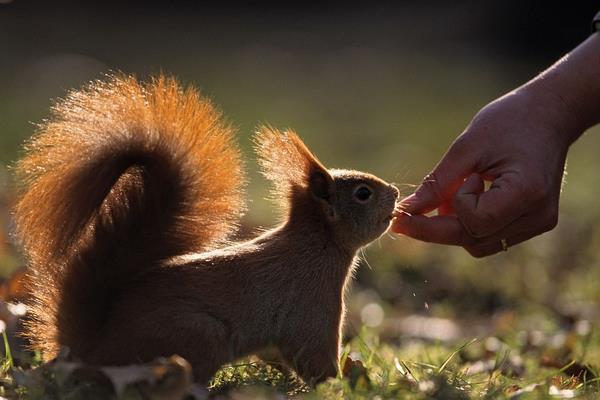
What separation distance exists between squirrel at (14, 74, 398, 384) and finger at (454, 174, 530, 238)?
17.6 inches

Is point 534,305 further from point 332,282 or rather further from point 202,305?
point 202,305

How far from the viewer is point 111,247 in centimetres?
274

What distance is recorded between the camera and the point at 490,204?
2986 mm

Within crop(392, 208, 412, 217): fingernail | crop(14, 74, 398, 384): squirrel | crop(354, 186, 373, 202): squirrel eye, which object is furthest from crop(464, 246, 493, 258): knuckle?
crop(14, 74, 398, 384): squirrel

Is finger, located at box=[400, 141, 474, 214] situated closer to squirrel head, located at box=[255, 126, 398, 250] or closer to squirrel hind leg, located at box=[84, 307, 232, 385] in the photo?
squirrel head, located at box=[255, 126, 398, 250]

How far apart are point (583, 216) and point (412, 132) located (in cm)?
356

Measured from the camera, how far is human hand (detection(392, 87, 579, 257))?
9.91 ft

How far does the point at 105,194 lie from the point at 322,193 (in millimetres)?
822

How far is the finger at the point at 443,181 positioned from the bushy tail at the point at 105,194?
70 centimetres

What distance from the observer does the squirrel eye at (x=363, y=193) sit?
3.28 metres

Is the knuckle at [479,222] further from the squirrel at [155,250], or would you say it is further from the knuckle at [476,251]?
the squirrel at [155,250]

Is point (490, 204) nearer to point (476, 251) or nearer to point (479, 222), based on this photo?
point (479, 222)

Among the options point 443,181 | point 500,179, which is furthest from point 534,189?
point 443,181

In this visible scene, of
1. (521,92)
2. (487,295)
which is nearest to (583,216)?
(487,295)
